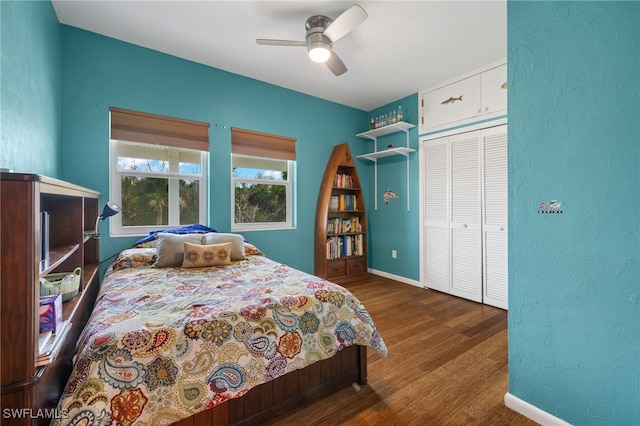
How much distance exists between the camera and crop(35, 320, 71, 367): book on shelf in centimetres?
87

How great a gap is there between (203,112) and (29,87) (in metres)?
1.62

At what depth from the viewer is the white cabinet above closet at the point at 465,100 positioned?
3051 mm

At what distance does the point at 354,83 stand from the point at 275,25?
144 cm

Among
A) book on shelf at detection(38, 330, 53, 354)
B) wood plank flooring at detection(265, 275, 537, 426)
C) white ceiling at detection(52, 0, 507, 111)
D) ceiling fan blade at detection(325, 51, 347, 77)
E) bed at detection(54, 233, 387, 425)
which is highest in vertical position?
white ceiling at detection(52, 0, 507, 111)

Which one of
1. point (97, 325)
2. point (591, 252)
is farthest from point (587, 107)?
point (97, 325)

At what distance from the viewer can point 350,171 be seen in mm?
4367

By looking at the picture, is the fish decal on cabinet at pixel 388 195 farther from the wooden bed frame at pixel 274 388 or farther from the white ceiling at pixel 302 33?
the wooden bed frame at pixel 274 388

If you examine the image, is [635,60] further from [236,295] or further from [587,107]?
[236,295]

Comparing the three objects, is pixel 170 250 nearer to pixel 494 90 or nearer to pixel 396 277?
pixel 396 277

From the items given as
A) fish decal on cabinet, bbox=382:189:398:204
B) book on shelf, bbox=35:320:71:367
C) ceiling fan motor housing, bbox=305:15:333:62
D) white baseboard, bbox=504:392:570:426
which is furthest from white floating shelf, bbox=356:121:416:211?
book on shelf, bbox=35:320:71:367

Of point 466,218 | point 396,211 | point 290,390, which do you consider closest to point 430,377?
point 290,390

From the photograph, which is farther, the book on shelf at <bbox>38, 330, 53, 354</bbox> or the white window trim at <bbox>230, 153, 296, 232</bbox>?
the white window trim at <bbox>230, 153, 296, 232</bbox>

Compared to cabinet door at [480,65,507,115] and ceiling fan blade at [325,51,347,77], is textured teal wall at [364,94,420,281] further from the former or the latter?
ceiling fan blade at [325,51,347,77]

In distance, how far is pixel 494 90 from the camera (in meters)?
3.08
